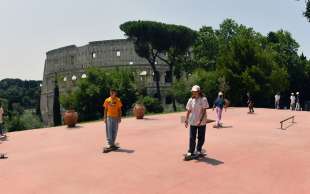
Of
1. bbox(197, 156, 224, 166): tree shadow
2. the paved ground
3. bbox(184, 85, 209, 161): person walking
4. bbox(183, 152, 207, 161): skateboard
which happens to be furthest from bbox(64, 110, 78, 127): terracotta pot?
bbox(197, 156, 224, 166): tree shadow

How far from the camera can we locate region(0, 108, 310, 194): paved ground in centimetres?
806

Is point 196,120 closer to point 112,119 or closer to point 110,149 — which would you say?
point 112,119

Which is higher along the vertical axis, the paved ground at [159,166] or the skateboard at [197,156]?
the skateboard at [197,156]

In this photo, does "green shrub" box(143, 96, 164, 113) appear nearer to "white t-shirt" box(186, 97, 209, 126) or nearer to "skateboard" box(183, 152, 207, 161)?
"skateboard" box(183, 152, 207, 161)

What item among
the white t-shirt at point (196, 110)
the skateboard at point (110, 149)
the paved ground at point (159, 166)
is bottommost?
the paved ground at point (159, 166)

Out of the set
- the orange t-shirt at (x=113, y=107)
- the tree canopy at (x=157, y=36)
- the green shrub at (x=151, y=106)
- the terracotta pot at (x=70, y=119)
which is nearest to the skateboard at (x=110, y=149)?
the orange t-shirt at (x=113, y=107)

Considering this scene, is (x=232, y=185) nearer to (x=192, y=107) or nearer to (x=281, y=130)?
(x=192, y=107)

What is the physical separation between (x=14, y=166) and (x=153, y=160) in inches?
127

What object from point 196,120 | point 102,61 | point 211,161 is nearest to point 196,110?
point 196,120

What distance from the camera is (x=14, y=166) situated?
1050 centimetres

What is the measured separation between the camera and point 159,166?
972 centimetres

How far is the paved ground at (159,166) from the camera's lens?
26.5 feet

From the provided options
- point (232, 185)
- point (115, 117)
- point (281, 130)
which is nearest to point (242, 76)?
point (281, 130)

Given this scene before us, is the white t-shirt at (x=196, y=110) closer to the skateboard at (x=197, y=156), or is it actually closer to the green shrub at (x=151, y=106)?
the skateboard at (x=197, y=156)
